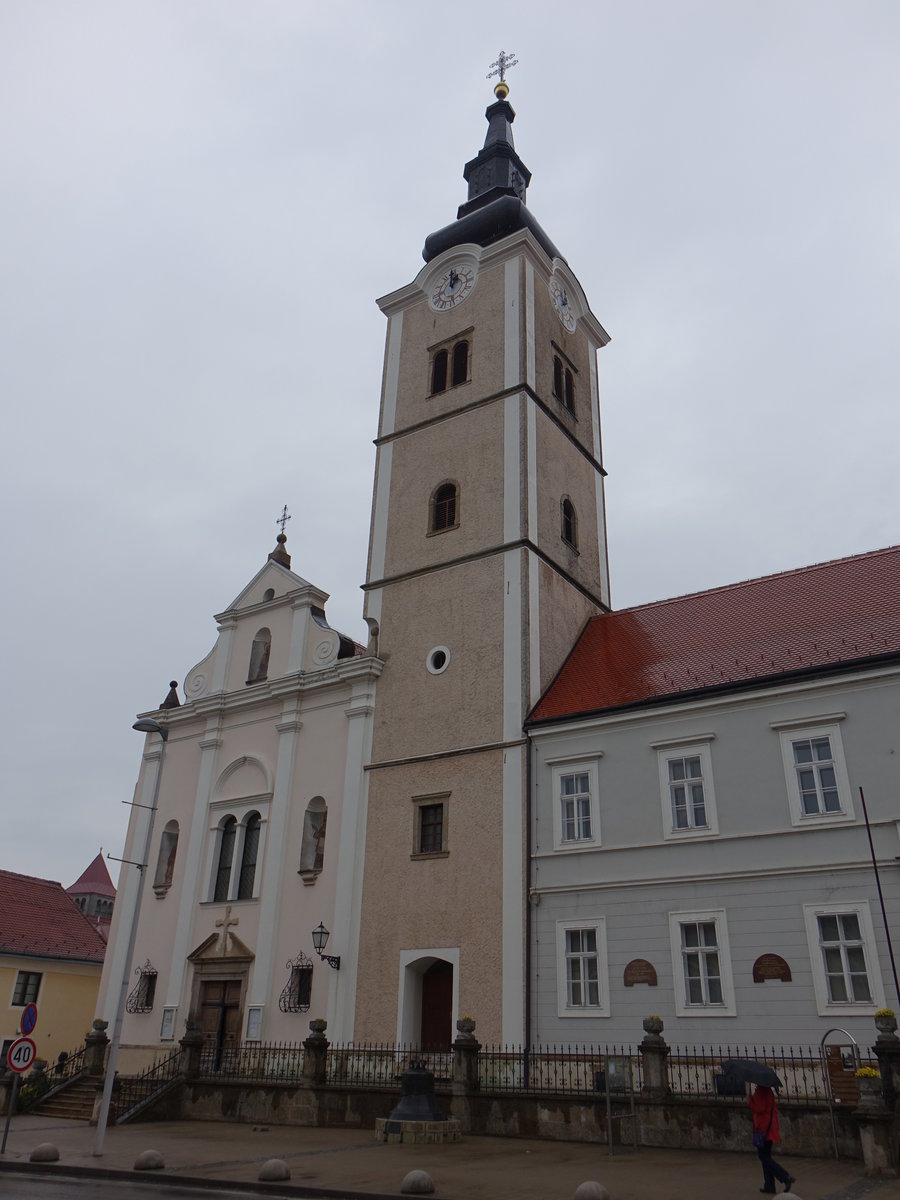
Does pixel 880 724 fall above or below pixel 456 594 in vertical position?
below

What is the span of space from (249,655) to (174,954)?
8.62m

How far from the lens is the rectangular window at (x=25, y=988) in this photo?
32562 mm

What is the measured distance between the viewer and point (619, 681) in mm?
22516

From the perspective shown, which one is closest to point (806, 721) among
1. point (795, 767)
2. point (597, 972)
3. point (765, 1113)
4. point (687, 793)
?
point (795, 767)

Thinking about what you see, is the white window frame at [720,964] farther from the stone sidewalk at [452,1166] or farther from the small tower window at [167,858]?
the small tower window at [167,858]

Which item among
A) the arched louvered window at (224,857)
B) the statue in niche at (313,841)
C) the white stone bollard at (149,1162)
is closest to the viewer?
the white stone bollard at (149,1162)

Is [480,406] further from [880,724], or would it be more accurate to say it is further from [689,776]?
[880,724]

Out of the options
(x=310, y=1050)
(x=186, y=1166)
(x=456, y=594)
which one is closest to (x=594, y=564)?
(x=456, y=594)

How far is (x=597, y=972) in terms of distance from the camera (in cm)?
1938

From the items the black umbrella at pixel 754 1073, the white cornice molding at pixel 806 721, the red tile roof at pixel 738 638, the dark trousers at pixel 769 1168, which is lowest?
the dark trousers at pixel 769 1168

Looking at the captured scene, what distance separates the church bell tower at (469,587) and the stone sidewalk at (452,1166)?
14.9ft

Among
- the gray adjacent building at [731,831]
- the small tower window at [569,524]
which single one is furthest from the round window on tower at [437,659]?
the small tower window at [569,524]

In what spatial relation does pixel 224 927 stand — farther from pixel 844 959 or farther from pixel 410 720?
pixel 844 959

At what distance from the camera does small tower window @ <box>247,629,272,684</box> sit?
28.8 metres
